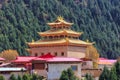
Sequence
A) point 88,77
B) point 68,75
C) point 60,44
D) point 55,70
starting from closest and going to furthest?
point 68,75 < point 55,70 < point 88,77 < point 60,44

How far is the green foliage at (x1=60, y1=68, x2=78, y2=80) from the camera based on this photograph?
49.1 metres

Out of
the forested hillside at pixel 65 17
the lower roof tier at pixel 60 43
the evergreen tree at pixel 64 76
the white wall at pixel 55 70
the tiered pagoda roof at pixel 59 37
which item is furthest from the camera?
the forested hillside at pixel 65 17

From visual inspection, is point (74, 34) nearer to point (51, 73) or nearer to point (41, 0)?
point (51, 73)

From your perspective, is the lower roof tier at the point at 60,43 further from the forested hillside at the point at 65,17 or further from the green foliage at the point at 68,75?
the forested hillside at the point at 65,17

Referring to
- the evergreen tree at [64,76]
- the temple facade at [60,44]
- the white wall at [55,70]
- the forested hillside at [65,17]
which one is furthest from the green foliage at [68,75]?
the forested hillside at [65,17]

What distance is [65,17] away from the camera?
139250mm

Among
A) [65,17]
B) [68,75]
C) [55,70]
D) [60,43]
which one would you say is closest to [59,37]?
[60,43]

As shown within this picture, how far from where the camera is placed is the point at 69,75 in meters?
49.7

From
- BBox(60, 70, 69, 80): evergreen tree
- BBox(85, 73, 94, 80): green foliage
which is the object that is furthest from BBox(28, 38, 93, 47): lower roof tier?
BBox(60, 70, 69, 80): evergreen tree

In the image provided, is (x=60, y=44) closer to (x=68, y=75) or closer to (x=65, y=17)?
(x=68, y=75)

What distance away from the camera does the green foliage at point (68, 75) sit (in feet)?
161

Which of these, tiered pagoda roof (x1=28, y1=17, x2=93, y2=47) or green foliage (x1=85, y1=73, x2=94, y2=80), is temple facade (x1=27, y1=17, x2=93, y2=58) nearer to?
tiered pagoda roof (x1=28, y1=17, x2=93, y2=47)

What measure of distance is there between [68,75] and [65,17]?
90163mm

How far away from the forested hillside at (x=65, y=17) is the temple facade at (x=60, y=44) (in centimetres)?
3493
